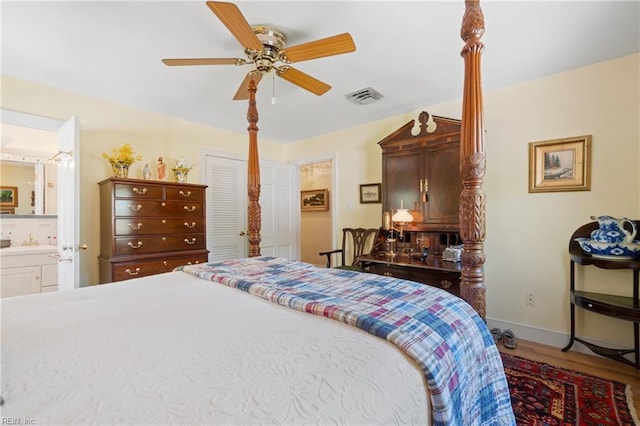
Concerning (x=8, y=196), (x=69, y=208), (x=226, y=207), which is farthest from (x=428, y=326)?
(x=8, y=196)

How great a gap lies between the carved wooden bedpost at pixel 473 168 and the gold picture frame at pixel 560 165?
1826 millimetres

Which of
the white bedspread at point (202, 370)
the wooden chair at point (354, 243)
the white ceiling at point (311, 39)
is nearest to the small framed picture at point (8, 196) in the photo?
the white ceiling at point (311, 39)

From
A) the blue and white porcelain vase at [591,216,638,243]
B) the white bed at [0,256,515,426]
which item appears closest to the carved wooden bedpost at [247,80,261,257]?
the white bed at [0,256,515,426]

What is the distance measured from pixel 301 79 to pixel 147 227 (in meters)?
2.12

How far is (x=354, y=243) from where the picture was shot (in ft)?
12.8

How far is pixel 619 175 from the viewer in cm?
230

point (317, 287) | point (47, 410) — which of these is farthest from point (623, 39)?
point (47, 410)

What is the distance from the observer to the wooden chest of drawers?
8.78 ft

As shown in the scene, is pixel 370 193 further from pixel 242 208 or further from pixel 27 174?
pixel 27 174

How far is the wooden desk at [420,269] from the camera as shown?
8.15ft

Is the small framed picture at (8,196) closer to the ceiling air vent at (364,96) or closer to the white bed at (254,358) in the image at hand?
the white bed at (254,358)

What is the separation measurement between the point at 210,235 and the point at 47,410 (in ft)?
11.4

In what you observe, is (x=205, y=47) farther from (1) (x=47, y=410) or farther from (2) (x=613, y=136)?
(2) (x=613, y=136)

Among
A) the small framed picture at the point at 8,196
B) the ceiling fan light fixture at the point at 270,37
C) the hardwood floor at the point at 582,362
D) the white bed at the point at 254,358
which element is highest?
the ceiling fan light fixture at the point at 270,37
